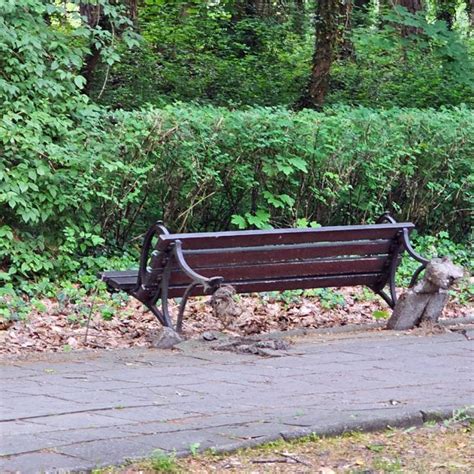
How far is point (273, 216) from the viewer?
40.8ft

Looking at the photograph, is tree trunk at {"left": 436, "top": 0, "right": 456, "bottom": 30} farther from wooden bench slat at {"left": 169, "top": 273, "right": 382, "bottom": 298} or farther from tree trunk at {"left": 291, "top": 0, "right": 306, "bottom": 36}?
wooden bench slat at {"left": 169, "top": 273, "right": 382, "bottom": 298}

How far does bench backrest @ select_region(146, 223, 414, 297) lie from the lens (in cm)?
816

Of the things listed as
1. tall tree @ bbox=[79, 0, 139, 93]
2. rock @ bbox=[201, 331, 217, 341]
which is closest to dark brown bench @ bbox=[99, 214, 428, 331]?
rock @ bbox=[201, 331, 217, 341]

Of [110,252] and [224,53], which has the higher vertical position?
[224,53]

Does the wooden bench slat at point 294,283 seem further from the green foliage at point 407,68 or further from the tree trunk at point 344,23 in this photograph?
the tree trunk at point 344,23

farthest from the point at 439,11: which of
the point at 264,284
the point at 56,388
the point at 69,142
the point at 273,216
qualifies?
the point at 56,388

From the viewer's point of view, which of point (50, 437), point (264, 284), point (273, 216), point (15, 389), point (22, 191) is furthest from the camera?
point (273, 216)

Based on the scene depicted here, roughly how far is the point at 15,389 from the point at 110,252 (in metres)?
5.44

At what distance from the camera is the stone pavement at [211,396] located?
4.87 m

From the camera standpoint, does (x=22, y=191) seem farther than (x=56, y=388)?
Yes

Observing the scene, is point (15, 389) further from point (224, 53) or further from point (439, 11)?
point (439, 11)

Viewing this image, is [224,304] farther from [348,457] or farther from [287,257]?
[348,457]

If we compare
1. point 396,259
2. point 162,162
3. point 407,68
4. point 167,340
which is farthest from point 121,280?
point 407,68

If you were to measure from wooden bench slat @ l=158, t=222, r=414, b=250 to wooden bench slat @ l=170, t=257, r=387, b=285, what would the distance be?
0.65 ft
